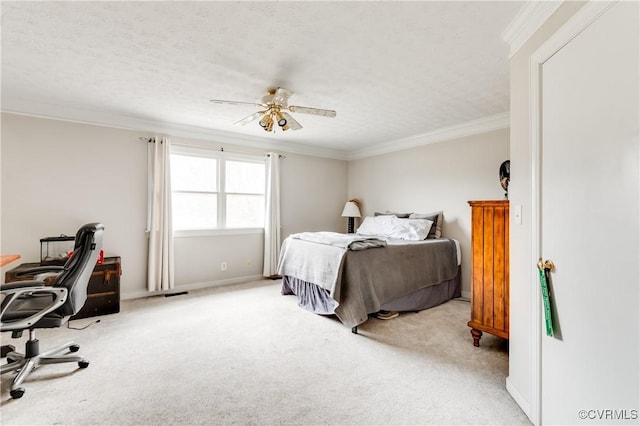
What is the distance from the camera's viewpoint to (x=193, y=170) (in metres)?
4.31

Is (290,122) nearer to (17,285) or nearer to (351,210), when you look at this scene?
(17,285)

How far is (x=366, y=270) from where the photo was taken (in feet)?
9.52

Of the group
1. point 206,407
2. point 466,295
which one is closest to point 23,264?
point 206,407

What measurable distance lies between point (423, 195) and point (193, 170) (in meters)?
3.54

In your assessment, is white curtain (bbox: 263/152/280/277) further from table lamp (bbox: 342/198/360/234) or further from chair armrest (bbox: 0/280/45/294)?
chair armrest (bbox: 0/280/45/294)

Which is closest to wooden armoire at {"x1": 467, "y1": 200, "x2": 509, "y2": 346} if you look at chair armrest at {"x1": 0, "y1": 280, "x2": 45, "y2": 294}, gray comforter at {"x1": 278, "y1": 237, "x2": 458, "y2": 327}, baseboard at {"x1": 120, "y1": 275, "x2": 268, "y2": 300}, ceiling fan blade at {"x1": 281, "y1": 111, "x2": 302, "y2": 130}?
gray comforter at {"x1": 278, "y1": 237, "x2": 458, "y2": 327}

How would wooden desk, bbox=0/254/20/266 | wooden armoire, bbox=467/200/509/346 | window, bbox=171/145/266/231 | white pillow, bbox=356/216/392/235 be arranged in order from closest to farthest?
wooden desk, bbox=0/254/20/266 → wooden armoire, bbox=467/200/509/346 → window, bbox=171/145/266/231 → white pillow, bbox=356/216/392/235

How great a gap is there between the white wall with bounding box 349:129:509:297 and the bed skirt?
416 millimetres

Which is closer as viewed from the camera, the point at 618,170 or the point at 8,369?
the point at 618,170

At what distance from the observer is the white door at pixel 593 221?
104 centimetres

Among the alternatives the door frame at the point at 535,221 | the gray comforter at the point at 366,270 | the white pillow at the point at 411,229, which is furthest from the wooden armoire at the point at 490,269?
the white pillow at the point at 411,229

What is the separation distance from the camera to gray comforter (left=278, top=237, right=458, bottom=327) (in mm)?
2807

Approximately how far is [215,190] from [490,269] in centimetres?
380

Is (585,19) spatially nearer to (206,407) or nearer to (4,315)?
(206,407)
